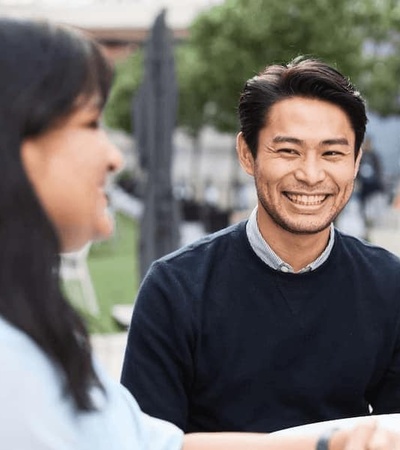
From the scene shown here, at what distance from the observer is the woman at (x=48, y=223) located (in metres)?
1.04

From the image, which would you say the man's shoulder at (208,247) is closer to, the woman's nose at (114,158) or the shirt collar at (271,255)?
the shirt collar at (271,255)

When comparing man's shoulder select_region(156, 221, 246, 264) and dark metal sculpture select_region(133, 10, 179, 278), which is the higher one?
man's shoulder select_region(156, 221, 246, 264)

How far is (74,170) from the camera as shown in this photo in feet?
3.63

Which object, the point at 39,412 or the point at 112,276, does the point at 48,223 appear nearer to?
the point at 39,412

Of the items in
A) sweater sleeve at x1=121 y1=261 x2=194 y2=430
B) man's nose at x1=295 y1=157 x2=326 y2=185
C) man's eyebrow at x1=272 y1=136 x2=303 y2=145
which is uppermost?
man's eyebrow at x1=272 y1=136 x2=303 y2=145

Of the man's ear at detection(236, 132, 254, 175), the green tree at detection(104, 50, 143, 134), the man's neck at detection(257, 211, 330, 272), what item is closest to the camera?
the man's neck at detection(257, 211, 330, 272)

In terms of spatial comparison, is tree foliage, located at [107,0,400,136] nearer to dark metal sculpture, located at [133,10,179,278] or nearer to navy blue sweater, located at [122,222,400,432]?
dark metal sculpture, located at [133,10,179,278]

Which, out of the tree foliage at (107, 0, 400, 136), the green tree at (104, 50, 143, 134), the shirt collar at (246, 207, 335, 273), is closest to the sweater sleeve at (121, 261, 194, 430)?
the shirt collar at (246, 207, 335, 273)

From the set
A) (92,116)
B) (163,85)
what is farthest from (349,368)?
(163,85)

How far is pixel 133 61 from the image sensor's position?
25.4 meters

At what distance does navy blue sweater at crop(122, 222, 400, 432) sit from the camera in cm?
201

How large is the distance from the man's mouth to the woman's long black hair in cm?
105

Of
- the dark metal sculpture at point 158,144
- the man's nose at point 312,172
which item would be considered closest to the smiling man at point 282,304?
the man's nose at point 312,172

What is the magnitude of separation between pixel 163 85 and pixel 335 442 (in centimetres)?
542
